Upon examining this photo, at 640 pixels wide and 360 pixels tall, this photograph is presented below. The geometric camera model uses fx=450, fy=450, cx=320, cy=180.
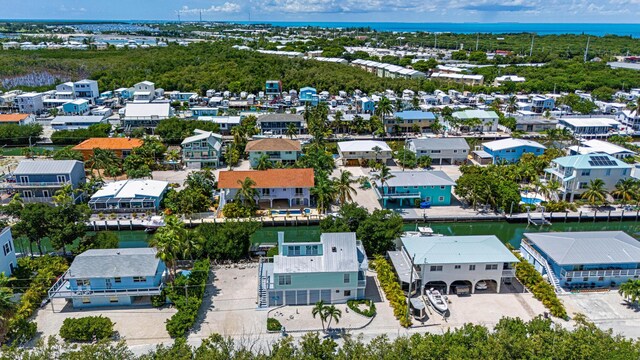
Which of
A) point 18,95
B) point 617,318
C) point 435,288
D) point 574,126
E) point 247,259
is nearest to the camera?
point 617,318

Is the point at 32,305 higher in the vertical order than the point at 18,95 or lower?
lower

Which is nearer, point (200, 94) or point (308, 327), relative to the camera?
point (308, 327)

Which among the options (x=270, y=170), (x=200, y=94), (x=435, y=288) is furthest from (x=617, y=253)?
(x=200, y=94)

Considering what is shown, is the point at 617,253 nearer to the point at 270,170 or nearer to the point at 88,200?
the point at 270,170

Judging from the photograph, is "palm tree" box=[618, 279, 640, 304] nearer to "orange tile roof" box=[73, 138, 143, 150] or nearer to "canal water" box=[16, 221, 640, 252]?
"canal water" box=[16, 221, 640, 252]

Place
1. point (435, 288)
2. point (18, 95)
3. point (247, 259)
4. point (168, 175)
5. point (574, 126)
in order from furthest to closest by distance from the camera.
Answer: point (18, 95) → point (574, 126) → point (168, 175) → point (247, 259) → point (435, 288)

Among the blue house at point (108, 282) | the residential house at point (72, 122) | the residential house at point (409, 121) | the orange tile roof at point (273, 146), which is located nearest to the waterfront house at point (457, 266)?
the blue house at point (108, 282)

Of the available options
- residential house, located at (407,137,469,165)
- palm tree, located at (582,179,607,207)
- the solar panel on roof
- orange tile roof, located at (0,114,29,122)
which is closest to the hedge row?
palm tree, located at (582,179,607,207)
